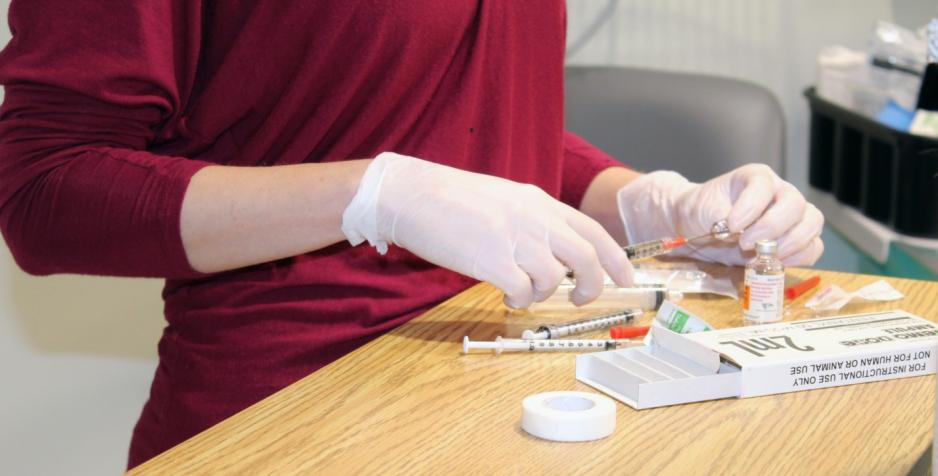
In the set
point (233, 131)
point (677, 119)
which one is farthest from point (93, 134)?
point (677, 119)

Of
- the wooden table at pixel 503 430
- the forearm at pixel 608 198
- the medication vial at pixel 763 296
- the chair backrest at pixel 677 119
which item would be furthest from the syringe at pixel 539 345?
the chair backrest at pixel 677 119

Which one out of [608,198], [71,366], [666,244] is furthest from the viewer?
[71,366]

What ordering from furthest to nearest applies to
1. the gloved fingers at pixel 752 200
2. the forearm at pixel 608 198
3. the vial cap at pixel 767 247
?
the forearm at pixel 608 198
the gloved fingers at pixel 752 200
the vial cap at pixel 767 247

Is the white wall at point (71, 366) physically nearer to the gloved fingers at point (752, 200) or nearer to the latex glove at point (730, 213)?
the latex glove at point (730, 213)

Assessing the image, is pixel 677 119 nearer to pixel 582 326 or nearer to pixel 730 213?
pixel 730 213

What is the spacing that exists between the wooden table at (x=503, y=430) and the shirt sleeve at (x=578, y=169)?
501 mm

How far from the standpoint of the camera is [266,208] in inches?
35.5

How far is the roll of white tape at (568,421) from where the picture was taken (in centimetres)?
72

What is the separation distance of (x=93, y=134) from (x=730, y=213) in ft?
2.06

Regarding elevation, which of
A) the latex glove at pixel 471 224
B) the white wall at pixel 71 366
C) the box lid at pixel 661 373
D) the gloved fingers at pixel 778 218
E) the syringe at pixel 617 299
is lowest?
the white wall at pixel 71 366

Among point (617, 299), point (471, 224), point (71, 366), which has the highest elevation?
point (471, 224)

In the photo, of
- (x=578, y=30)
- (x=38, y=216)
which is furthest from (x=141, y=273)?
(x=578, y=30)

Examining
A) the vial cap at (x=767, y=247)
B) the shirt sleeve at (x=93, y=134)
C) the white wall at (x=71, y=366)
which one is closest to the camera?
the shirt sleeve at (x=93, y=134)

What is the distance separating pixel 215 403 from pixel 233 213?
0.21 metres
